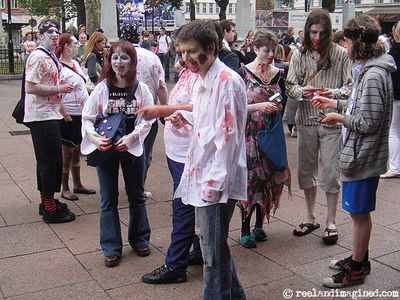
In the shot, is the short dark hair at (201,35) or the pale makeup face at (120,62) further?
the pale makeup face at (120,62)

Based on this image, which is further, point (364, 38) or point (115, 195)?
point (115, 195)

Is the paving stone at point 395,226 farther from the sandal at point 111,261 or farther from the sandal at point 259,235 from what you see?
the sandal at point 111,261

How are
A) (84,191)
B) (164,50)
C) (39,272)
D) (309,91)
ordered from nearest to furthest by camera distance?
(39,272) < (309,91) < (84,191) < (164,50)

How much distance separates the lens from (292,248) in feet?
15.7

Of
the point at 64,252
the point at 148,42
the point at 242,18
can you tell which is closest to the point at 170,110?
the point at 64,252

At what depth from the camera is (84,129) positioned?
4387 millimetres

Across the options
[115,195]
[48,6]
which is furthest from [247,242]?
[48,6]

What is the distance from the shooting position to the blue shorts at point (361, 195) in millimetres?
3830

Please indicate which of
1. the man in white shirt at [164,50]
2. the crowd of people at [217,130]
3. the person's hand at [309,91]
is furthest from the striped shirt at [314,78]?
the man in white shirt at [164,50]

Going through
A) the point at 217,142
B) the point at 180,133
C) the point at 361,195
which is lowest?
the point at 361,195

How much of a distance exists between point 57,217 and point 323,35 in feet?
10.1

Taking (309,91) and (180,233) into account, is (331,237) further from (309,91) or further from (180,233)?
(180,233)

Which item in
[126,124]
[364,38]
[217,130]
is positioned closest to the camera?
[217,130]

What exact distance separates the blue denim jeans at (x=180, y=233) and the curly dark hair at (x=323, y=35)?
1.67 metres
